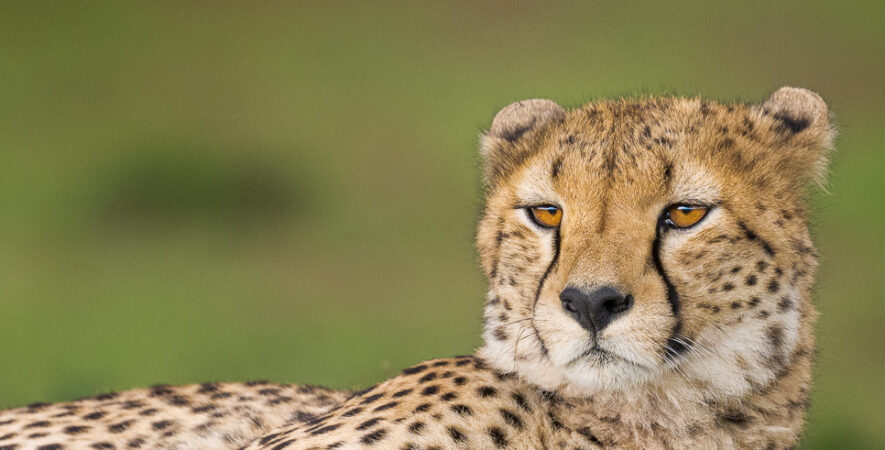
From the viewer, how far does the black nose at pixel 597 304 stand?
1678mm

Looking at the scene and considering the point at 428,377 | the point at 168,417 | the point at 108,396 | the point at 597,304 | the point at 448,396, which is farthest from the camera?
the point at 108,396

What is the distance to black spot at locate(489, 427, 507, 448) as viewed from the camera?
1825 millimetres

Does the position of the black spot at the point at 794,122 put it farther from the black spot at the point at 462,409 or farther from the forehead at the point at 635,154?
the black spot at the point at 462,409

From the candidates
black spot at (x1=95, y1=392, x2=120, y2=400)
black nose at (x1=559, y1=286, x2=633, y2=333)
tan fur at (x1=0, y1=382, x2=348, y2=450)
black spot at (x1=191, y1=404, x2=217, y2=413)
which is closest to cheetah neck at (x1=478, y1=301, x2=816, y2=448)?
black nose at (x1=559, y1=286, x2=633, y2=333)

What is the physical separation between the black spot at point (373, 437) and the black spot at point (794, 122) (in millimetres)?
988

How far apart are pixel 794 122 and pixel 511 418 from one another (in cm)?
82

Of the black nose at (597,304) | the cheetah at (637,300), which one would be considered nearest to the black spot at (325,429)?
the cheetah at (637,300)

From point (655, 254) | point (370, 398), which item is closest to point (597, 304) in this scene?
point (655, 254)

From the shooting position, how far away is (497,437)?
1.83m

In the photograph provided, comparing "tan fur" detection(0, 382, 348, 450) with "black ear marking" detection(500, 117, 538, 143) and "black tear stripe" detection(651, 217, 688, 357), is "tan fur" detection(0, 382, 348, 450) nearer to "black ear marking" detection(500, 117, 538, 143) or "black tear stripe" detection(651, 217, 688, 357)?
"black ear marking" detection(500, 117, 538, 143)

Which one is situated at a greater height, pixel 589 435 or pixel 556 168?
pixel 556 168

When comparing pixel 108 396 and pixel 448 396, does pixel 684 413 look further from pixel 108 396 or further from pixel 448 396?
pixel 108 396

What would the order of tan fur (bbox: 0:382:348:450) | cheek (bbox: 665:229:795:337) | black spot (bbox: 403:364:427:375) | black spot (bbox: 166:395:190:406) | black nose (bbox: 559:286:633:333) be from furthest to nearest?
black spot (bbox: 166:395:190:406)
tan fur (bbox: 0:382:348:450)
black spot (bbox: 403:364:427:375)
cheek (bbox: 665:229:795:337)
black nose (bbox: 559:286:633:333)

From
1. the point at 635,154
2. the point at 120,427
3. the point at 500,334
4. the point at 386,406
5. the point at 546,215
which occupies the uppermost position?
the point at 635,154
